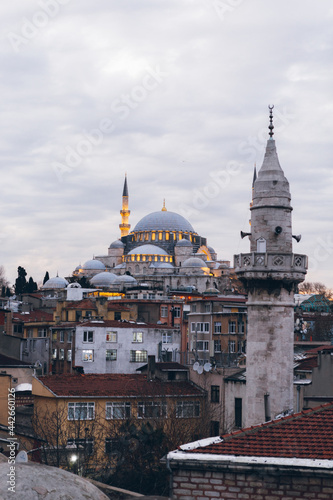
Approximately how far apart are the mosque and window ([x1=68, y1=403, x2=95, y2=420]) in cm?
6823

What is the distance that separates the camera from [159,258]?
11794 cm

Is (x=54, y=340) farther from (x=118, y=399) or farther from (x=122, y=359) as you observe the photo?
(x=118, y=399)

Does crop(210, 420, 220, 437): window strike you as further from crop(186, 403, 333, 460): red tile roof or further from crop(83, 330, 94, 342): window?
crop(186, 403, 333, 460): red tile roof

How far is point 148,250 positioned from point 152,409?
311ft

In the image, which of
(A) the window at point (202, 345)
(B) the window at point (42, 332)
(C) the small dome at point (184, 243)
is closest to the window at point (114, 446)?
(A) the window at point (202, 345)

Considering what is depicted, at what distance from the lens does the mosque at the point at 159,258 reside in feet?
344

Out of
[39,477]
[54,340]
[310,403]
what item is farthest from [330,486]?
[54,340]

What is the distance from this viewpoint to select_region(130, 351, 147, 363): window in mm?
40469

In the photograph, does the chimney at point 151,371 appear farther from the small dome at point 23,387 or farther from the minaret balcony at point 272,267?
the minaret balcony at point 272,267

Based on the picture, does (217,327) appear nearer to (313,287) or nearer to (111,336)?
(111,336)

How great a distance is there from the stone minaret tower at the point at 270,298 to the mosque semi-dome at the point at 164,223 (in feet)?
350

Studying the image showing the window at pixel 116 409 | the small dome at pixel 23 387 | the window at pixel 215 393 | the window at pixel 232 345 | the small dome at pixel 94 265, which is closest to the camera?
the window at pixel 116 409

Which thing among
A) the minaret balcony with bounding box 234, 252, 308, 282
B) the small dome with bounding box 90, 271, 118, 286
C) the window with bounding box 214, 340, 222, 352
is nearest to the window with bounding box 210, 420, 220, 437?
the minaret balcony with bounding box 234, 252, 308, 282

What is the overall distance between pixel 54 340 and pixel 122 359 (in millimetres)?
5272
